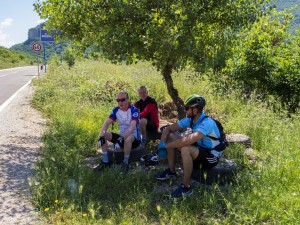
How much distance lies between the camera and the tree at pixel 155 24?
5598mm

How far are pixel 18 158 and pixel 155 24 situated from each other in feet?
11.1

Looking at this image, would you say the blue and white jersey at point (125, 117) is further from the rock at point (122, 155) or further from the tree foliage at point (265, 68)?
the tree foliage at point (265, 68)

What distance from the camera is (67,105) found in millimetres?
10125

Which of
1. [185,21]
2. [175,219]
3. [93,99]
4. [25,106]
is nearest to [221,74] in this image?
[93,99]

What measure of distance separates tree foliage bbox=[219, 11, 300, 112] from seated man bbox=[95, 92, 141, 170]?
4.36 meters

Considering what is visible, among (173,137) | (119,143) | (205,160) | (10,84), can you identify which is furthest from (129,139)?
(10,84)

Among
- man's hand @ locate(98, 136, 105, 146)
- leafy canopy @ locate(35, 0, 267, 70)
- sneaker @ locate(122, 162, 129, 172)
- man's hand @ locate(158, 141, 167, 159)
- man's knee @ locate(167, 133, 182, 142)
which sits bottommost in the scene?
sneaker @ locate(122, 162, 129, 172)

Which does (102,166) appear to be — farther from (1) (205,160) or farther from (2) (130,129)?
(1) (205,160)

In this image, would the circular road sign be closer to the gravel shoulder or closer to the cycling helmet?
the gravel shoulder

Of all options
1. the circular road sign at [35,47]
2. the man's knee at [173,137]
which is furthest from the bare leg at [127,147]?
the circular road sign at [35,47]

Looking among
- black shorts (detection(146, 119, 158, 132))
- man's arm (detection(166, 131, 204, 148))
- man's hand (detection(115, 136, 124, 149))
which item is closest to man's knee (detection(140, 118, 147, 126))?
black shorts (detection(146, 119, 158, 132))

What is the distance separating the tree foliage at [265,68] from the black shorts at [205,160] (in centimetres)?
501

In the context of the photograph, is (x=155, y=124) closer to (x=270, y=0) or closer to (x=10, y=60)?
(x=270, y=0)

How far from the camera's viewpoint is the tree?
18.4 feet
